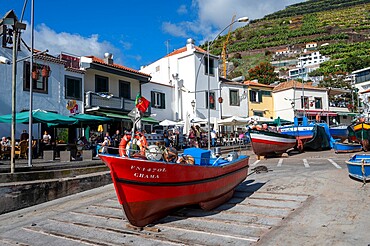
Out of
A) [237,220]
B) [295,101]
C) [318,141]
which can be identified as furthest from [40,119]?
[295,101]

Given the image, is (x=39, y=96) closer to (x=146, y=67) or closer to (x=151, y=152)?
(x=151, y=152)

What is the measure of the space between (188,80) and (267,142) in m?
16.2

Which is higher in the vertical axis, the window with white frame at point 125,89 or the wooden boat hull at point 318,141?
the window with white frame at point 125,89

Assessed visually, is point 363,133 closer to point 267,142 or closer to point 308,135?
point 308,135

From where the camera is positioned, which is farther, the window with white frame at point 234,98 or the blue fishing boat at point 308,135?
the window with white frame at point 234,98

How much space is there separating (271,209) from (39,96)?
17216 mm

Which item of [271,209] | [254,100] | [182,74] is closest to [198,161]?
[271,209]

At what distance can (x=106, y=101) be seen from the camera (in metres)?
25.0

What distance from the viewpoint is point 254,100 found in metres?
39.0

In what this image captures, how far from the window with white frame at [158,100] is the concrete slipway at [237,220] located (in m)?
18.3

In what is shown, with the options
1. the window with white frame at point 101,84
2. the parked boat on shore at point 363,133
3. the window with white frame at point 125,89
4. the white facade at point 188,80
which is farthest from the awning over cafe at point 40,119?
the parked boat on shore at point 363,133

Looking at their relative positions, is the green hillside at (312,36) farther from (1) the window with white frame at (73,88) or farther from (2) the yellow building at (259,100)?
(1) the window with white frame at (73,88)

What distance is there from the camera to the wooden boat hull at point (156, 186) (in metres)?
7.61

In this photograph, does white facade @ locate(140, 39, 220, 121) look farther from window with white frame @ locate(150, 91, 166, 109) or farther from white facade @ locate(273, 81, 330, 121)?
white facade @ locate(273, 81, 330, 121)
